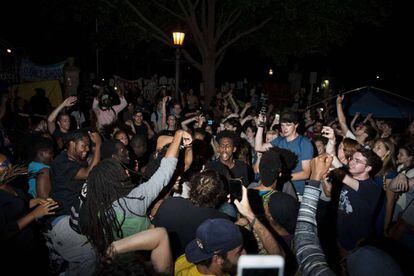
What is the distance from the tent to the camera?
10.2 metres

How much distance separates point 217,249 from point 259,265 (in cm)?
94

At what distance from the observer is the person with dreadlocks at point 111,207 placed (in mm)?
2732

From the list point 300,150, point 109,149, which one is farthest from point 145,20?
point 300,150

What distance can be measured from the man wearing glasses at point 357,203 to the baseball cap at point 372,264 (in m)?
1.80

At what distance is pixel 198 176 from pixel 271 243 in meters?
0.97

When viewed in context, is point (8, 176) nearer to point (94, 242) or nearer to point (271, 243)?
point (94, 242)

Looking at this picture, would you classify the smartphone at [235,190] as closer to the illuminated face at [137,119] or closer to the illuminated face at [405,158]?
the illuminated face at [405,158]

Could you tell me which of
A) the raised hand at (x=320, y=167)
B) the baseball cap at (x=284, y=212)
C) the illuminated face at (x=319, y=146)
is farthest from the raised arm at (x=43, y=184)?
the illuminated face at (x=319, y=146)

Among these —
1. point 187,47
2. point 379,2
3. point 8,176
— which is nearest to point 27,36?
point 187,47

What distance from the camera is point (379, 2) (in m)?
13.8

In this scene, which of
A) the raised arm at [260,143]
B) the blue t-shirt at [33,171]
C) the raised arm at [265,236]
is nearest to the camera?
the raised arm at [265,236]

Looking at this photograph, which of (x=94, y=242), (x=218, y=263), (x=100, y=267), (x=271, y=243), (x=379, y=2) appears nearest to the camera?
(x=100, y=267)

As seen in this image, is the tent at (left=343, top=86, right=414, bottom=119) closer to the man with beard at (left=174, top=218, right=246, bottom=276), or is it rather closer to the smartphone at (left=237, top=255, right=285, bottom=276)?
the man with beard at (left=174, top=218, right=246, bottom=276)

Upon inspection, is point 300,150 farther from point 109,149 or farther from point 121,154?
point 109,149
